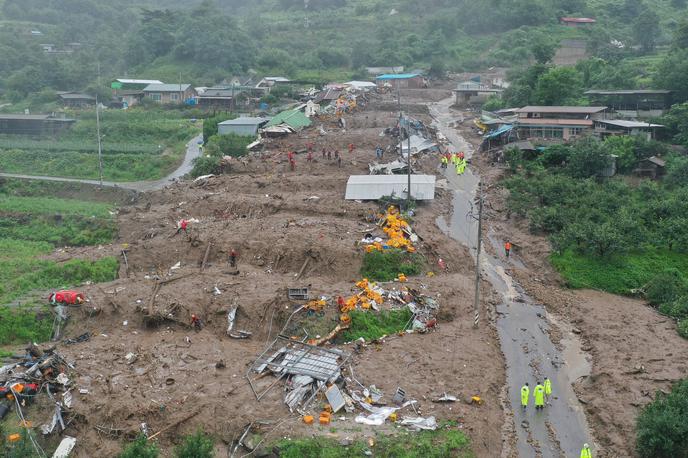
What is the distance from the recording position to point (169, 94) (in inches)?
2562

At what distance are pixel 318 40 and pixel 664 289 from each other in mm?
76373

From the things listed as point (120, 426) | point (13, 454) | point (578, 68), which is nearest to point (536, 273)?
point (120, 426)

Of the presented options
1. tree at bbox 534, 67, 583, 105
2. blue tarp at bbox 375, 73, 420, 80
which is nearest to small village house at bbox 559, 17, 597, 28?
blue tarp at bbox 375, 73, 420, 80

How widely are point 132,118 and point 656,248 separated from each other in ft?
147

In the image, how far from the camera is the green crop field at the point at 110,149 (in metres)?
46.4

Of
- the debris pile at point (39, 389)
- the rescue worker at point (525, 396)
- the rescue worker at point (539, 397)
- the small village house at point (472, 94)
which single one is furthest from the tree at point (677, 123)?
the debris pile at point (39, 389)

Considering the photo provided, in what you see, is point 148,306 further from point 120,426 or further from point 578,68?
point 578,68

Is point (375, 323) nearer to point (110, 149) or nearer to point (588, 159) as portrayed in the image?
point (588, 159)

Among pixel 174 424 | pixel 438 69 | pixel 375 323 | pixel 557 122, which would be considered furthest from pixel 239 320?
pixel 438 69

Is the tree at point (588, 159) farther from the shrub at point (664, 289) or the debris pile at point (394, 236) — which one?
the debris pile at point (394, 236)

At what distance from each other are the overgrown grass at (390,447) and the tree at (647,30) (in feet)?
→ 208

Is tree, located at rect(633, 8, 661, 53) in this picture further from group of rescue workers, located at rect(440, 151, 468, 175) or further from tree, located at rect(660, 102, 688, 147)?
group of rescue workers, located at rect(440, 151, 468, 175)

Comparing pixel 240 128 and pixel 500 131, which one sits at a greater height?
pixel 500 131

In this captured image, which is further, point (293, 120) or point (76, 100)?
point (76, 100)
